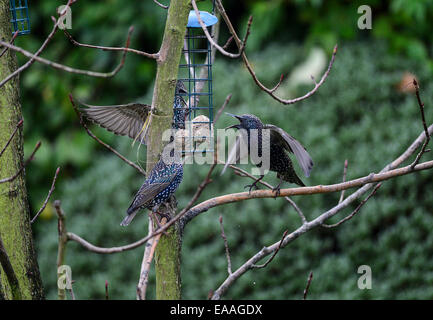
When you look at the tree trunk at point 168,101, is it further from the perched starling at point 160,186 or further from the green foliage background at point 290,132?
the green foliage background at point 290,132

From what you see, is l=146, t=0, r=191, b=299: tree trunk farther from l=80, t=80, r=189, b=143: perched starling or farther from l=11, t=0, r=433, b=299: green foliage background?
l=11, t=0, r=433, b=299: green foliage background

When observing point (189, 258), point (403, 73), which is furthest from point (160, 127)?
point (403, 73)

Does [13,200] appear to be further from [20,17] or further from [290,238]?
[20,17]

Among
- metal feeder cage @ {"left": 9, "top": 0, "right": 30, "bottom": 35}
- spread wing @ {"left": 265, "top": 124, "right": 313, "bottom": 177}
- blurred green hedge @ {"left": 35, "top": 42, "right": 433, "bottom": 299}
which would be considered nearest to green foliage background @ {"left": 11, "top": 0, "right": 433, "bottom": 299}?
blurred green hedge @ {"left": 35, "top": 42, "right": 433, "bottom": 299}

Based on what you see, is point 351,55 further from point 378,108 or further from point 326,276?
point 326,276

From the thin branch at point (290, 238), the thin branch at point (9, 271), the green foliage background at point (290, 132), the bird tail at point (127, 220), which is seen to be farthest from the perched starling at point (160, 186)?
the green foliage background at point (290, 132)

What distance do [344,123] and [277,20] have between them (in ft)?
4.39

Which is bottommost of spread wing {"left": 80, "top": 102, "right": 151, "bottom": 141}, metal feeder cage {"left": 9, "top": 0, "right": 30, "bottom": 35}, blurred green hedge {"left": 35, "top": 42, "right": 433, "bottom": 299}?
blurred green hedge {"left": 35, "top": 42, "right": 433, "bottom": 299}

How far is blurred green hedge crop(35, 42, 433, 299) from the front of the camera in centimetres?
430

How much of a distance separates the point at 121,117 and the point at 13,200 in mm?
1052

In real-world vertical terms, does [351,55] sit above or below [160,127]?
above

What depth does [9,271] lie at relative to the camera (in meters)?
1.98

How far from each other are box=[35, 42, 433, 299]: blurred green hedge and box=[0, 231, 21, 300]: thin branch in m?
2.37
